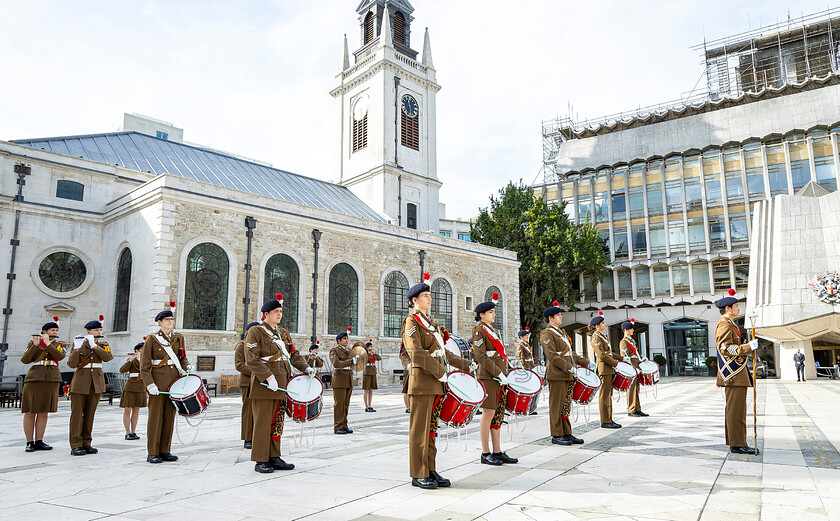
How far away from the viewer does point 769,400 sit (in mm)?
16422

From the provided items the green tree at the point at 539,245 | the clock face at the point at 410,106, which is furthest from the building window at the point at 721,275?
the clock face at the point at 410,106

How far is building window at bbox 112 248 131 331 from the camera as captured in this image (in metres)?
21.5

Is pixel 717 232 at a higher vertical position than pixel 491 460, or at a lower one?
higher

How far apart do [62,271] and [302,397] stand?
19.8m

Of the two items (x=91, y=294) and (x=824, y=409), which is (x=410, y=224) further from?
(x=824, y=409)

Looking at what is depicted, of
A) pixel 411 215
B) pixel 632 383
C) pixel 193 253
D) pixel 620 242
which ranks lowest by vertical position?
pixel 632 383

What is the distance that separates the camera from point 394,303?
92.2ft

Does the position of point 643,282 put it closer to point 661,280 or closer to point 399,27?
point 661,280

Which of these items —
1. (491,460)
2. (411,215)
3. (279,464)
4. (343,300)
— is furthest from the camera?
(411,215)

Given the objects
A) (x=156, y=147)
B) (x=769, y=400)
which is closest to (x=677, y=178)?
(x=769, y=400)

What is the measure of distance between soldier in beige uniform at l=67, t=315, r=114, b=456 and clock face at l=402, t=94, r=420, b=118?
31249 mm

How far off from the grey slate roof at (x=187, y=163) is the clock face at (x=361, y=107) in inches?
300

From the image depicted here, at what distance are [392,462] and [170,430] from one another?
3.12 meters

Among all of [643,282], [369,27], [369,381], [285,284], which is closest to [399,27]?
[369,27]
